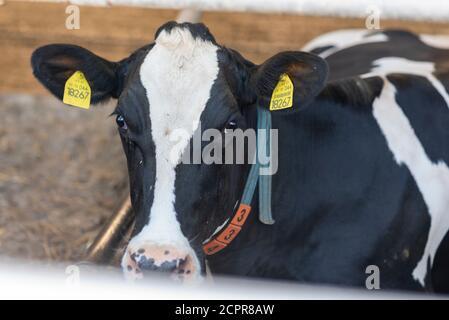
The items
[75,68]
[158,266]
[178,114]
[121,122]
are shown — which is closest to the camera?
[158,266]

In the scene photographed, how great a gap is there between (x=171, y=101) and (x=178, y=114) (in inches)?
1.7

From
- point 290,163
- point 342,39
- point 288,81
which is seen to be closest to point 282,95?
point 288,81

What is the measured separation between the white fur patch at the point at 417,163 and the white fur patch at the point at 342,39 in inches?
49.2

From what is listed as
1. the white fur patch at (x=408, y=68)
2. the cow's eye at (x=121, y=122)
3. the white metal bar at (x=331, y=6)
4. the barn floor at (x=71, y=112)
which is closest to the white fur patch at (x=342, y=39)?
the barn floor at (x=71, y=112)

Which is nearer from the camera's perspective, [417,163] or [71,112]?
[417,163]

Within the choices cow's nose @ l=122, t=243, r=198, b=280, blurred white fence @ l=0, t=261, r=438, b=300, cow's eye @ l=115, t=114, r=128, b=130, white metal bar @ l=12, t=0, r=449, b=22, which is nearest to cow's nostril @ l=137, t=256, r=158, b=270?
cow's nose @ l=122, t=243, r=198, b=280

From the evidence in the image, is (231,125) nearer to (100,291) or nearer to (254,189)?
(254,189)

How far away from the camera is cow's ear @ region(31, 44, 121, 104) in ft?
8.78

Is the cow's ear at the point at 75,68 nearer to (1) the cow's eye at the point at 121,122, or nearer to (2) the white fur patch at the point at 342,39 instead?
(1) the cow's eye at the point at 121,122

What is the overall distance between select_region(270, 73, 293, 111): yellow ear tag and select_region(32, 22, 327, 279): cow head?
0.02 meters

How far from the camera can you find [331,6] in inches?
127

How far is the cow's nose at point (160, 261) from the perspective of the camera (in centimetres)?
226
